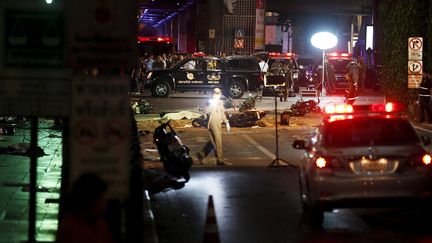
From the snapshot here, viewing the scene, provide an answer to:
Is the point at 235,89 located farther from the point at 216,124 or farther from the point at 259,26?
the point at 216,124

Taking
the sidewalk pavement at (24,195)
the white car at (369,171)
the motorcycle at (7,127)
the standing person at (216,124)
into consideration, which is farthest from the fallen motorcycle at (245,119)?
the white car at (369,171)

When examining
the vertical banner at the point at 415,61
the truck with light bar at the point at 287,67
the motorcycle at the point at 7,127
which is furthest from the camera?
the truck with light bar at the point at 287,67

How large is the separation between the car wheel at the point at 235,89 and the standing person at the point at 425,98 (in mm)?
12370

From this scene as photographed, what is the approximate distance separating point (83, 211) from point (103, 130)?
1105 millimetres

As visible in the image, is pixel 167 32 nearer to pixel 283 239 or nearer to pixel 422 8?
pixel 422 8

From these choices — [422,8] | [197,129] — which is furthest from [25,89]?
[422,8]

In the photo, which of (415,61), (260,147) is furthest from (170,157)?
(415,61)

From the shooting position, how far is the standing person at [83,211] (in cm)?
585

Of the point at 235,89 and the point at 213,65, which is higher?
the point at 213,65

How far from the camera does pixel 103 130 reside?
681 cm

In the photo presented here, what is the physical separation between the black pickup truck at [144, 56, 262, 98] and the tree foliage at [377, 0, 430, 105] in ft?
A: 27.2

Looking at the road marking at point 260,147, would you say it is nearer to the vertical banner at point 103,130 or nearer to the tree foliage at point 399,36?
the tree foliage at point 399,36

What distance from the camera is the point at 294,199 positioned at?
47.2 feet

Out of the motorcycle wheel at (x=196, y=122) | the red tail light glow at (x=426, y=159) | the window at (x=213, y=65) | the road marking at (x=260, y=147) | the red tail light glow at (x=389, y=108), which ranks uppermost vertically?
the window at (x=213, y=65)
